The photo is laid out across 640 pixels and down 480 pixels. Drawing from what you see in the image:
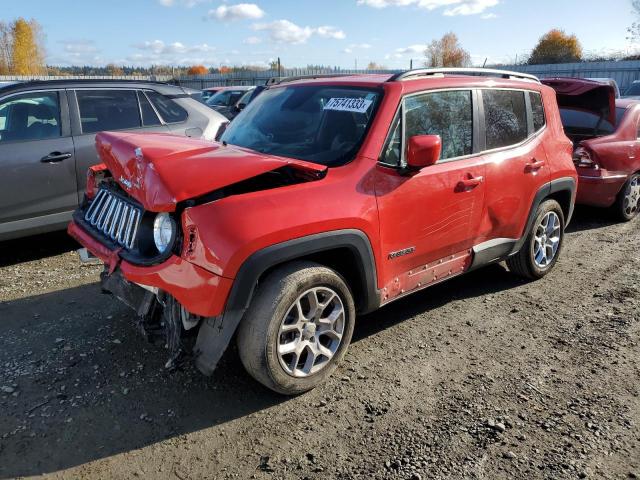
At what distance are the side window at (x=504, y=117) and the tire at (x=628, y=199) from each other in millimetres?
3354

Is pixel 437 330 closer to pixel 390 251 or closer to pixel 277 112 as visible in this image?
pixel 390 251

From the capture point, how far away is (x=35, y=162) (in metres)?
5.16

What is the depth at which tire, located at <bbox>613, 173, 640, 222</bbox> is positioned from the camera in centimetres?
700

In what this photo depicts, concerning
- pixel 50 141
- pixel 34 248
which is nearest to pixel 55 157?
pixel 50 141

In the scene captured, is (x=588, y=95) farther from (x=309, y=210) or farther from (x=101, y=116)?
(x=101, y=116)

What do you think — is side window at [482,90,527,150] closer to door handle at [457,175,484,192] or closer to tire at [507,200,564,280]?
door handle at [457,175,484,192]

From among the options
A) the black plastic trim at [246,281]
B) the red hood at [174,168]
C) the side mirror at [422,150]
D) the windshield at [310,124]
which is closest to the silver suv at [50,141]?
the windshield at [310,124]

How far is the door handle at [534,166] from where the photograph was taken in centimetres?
442

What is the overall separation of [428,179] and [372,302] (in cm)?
93

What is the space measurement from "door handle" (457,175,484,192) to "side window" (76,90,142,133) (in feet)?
12.9

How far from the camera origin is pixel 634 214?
741 cm

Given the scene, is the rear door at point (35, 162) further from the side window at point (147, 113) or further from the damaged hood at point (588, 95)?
the damaged hood at point (588, 95)

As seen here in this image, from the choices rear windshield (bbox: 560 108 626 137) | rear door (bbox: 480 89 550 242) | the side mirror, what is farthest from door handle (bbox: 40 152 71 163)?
rear windshield (bbox: 560 108 626 137)

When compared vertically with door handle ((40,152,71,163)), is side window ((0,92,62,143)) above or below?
above
